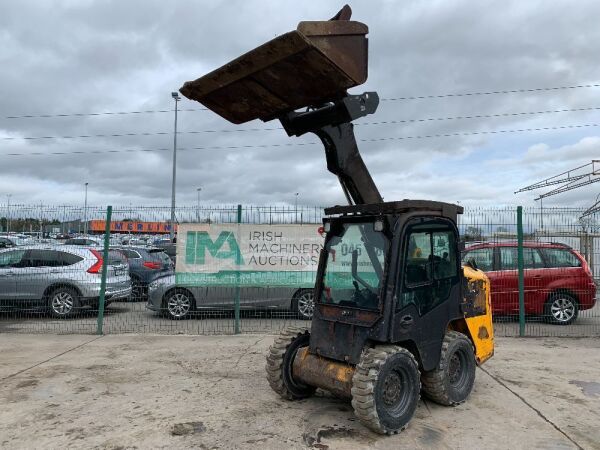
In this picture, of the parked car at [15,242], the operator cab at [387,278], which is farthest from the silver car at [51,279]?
the operator cab at [387,278]

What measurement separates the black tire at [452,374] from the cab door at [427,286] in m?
0.09

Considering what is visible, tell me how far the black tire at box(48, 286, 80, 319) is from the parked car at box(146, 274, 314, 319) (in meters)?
1.49

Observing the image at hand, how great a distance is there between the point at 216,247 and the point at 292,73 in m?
5.47

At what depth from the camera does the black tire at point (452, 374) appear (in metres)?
4.66

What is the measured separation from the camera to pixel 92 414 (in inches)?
185

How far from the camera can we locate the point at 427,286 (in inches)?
181

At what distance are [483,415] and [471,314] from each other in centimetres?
102

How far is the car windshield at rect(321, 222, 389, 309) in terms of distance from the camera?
449cm

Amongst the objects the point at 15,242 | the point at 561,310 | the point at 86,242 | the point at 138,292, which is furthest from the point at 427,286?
the point at 15,242

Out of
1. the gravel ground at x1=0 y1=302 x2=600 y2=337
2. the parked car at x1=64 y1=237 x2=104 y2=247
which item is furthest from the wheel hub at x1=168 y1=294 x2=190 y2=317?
the parked car at x1=64 y1=237 x2=104 y2=247

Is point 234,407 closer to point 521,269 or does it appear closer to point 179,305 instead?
point 179,305

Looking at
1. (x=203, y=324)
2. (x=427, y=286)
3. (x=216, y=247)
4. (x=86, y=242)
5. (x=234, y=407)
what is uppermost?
(x=86, y=242)

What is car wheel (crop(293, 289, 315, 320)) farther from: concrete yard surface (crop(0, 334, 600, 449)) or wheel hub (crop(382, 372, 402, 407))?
wheel hub (crop(382, 372, 402, 407))

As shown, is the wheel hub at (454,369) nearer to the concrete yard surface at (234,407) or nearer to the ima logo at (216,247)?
the concrete yard surface at (234,407)
